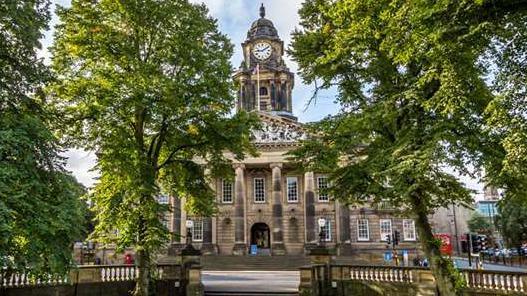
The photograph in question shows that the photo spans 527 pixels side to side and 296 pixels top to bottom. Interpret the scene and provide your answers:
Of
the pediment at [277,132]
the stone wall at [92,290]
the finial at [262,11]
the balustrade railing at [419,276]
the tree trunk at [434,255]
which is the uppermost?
the finial at [262,11]

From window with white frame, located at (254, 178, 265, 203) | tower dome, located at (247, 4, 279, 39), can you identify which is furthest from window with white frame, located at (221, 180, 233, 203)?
tower dome, located at (247, 4, 279, 39)

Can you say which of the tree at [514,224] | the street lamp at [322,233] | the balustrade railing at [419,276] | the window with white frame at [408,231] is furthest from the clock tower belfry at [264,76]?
the balustrade railing at [419,276]

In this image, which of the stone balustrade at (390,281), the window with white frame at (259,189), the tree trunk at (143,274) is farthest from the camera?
the window with white frame at (259,189)

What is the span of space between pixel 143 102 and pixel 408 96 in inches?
331

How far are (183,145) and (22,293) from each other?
7531mm

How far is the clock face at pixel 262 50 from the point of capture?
5838 cm

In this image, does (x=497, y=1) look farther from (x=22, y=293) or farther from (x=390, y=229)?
(x=390, y=229)

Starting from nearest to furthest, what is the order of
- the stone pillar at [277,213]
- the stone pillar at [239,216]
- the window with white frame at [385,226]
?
the stone pillar at [277,213] → the stone pillar at [239,216] → the window with white frame at [385,226]

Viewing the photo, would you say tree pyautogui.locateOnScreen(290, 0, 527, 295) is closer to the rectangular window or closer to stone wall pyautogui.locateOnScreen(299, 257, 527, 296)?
stone wall pyautogui.locateOnScreen(299, 257, 527, 296)

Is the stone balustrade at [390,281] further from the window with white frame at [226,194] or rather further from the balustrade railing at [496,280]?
the window with white frame at [226,194]

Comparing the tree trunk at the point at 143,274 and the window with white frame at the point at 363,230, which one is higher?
the window with white frame at the point at 363,230

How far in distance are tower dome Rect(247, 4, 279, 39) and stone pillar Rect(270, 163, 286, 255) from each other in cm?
2203

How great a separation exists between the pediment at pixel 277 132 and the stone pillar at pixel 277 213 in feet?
8.11

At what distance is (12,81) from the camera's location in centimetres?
1033
